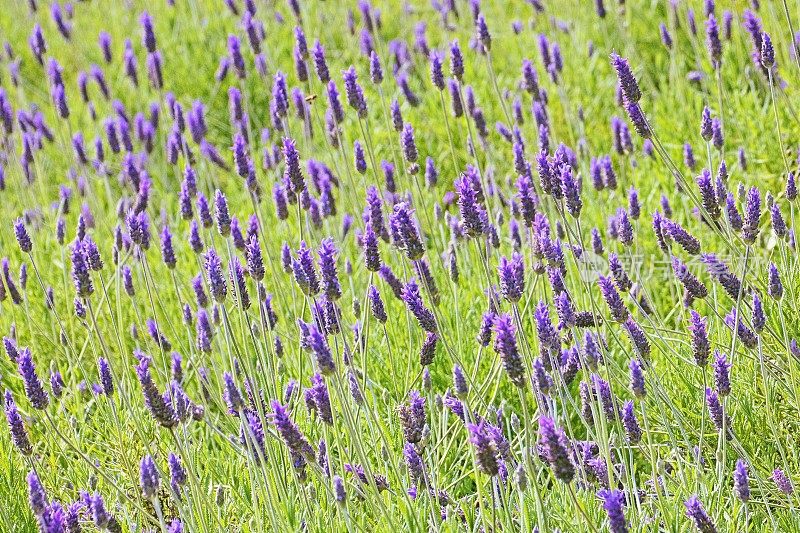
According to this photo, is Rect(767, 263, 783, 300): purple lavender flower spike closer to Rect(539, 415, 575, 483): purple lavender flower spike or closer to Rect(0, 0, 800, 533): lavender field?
Rect(0, 0, 800, 533): lavender field

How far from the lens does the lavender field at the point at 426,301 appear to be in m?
1.99

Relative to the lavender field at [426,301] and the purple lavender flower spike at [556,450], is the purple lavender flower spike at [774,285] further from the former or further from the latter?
the purple lavender flower spike at [556,450]

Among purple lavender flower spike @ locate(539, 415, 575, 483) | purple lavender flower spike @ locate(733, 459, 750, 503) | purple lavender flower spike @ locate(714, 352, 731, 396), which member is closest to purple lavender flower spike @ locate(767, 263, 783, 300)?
purple lavender flower spike @ locate(714, 352, 731, 396)

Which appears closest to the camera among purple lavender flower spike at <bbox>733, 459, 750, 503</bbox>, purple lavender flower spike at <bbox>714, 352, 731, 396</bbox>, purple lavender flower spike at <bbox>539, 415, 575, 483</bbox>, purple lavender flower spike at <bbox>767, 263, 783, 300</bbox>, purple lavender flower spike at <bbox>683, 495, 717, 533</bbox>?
purple lavender flower spike at <bbox>539, 415, 575, 483</bbox>

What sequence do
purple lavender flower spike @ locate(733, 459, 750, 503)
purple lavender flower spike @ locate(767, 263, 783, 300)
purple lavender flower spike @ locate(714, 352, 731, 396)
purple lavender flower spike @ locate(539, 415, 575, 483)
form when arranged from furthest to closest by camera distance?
purple lavender flower spike @ locate(767, 263, 783, 300) < purple lavender flower spike @ locate(714, 352, 731, 396) < purple lavender flower spike @ locate(733, 459, 750, 503) < purple lavender flower spike @ locate(539, 415, 575, 483)

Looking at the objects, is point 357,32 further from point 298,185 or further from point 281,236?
point 298,185

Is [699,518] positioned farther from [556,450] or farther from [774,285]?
[774,285]

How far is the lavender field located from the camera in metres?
1.99

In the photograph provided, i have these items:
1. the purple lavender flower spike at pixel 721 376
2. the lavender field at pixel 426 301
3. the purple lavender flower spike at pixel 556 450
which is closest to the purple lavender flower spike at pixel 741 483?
the lavender field at pixel 426 301

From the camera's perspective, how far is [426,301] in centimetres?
314

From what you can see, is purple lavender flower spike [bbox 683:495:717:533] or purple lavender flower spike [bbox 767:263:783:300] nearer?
purple lavender flower spike [bbox 683:495:717:533]

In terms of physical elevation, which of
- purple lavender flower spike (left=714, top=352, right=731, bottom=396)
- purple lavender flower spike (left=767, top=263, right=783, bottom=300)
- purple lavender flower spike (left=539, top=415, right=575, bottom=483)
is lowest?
purple lavender flower spike (left=714, top=352, right=731, bottom=396)

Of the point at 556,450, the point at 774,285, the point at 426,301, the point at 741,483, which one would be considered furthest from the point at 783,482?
the point at 426,301

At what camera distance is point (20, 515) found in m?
2.44
